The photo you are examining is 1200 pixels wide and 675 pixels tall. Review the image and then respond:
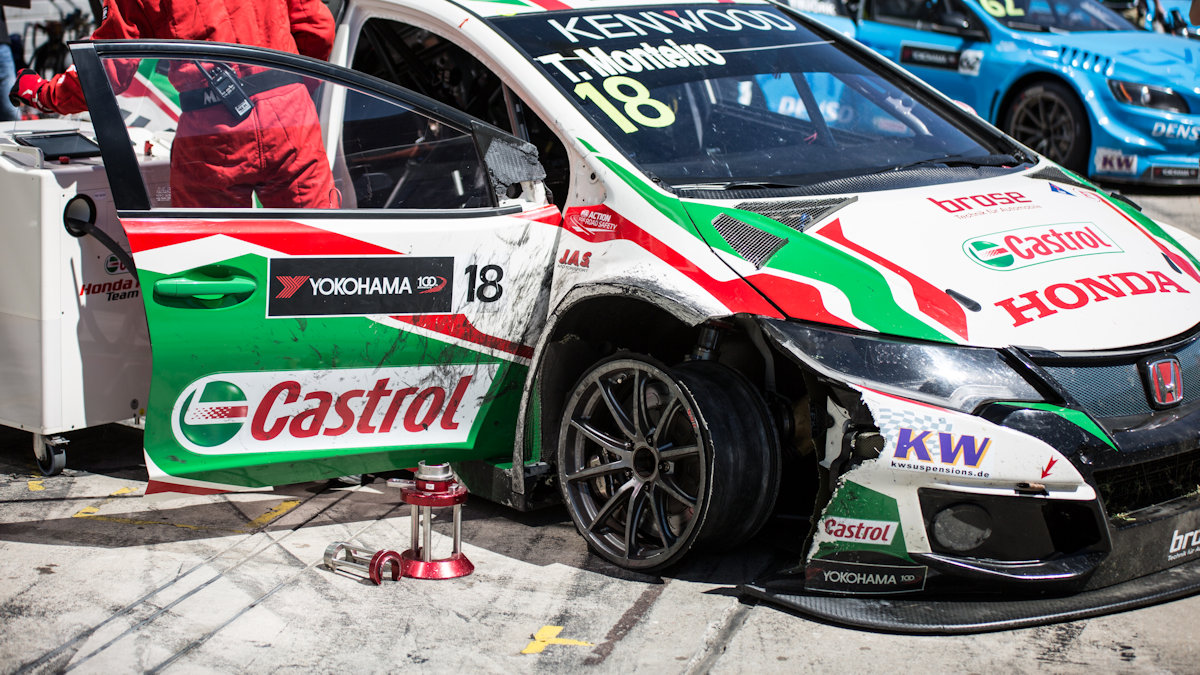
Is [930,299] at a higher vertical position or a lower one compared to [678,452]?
higher

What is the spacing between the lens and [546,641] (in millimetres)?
3406

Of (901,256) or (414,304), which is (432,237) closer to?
(414,304)

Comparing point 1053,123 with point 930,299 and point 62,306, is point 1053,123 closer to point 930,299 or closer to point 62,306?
point 930,299

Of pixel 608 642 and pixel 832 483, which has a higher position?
pixel 832 483

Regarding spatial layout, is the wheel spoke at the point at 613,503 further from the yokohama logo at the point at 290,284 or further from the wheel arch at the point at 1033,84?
the wheel arch at the point at 1033,84

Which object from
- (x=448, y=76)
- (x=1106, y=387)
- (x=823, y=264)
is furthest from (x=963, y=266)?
(x=448, y=76)

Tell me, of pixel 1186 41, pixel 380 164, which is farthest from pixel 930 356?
pixel 1186 41

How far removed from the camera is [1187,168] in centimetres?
879

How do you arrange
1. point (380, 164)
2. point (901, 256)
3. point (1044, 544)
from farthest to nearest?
1. point (380, 164)
2. point (901, 256)
3. point (1044, 544)

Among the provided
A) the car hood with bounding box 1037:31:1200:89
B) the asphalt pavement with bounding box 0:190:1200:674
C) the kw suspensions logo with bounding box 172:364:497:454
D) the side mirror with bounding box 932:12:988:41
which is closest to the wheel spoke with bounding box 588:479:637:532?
the asphalt pavement with bounding box 0:190:1200:674

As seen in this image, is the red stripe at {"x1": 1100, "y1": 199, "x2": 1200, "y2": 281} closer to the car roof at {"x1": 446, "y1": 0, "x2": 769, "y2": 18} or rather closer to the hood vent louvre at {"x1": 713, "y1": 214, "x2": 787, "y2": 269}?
the hood vent louvre at {"x1": 713, "y1": 214, "x2": 787, "y2": 269}

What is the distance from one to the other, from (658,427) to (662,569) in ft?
1.40

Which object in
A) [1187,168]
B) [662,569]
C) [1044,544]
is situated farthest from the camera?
[1187,168]

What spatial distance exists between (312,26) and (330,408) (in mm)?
1603
